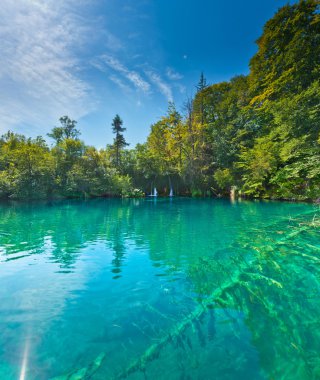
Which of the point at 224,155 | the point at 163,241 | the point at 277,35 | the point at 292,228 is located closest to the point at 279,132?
the point at 224,155

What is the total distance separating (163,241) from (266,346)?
538 cm

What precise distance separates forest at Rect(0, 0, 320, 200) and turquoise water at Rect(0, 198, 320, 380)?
1484 cm

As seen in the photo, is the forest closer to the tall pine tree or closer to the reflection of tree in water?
the tall pine tree

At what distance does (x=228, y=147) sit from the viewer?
27.8 meters

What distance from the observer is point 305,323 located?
3.11 meters

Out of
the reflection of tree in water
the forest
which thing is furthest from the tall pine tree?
the reflection of tree in water

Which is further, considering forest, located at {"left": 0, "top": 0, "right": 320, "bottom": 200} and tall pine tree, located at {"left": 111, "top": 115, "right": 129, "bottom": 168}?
tall pine tree, located at {"left": 111, "top": 115, "right": 129, "bottom": 168}

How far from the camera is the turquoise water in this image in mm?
2393

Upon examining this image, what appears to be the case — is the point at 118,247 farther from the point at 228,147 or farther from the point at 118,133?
the point at 118,133

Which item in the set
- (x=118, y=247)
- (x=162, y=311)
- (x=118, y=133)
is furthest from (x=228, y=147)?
(x=162, y=311)

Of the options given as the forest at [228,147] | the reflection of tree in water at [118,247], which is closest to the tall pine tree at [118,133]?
the forest at [228,147]

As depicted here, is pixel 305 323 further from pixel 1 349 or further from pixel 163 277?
pixel 1 349

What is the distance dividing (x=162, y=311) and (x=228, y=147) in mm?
27125

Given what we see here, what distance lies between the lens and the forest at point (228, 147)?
19.5m
